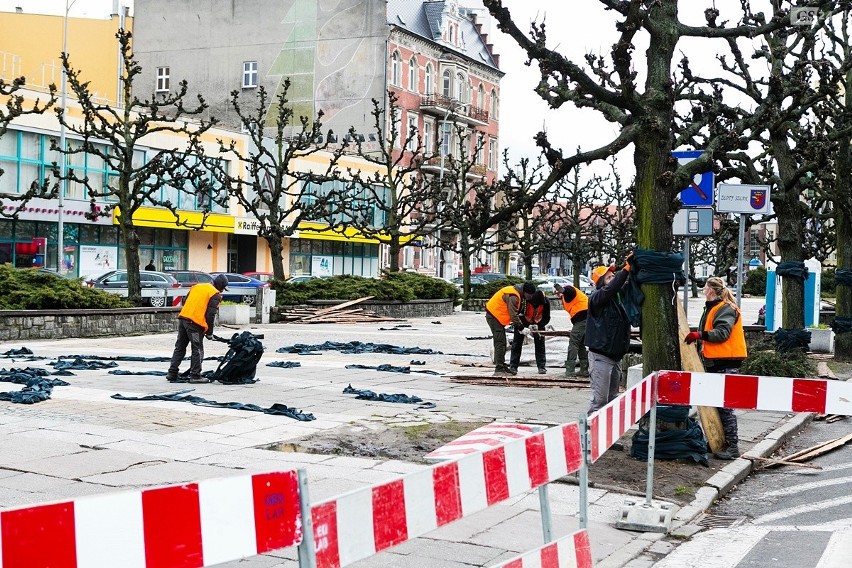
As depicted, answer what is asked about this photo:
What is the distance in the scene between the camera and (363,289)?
36906mm

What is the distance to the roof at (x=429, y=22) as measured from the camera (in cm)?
6731

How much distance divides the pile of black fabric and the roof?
188 feet

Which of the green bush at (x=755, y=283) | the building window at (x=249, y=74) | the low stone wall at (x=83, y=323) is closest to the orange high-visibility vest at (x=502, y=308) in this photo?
the low stone wall at (x=83, y=323)

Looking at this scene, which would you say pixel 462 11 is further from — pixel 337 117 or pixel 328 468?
pixel 328 468

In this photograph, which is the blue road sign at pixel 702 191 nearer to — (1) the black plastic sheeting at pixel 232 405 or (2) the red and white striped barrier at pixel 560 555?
(1) the black plastic sheeting at pixel 232 405

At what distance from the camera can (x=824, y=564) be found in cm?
645

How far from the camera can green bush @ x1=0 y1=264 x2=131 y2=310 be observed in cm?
2369

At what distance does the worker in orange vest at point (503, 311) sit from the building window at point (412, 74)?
52262 millimetres

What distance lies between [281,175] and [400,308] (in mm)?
6083

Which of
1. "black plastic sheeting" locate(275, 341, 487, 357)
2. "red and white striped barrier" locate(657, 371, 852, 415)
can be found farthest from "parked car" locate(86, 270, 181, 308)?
"red and white striped barrier" locate(657, 371, 852, 415)

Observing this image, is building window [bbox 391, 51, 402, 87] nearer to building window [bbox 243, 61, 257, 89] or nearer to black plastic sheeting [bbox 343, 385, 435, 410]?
building window [bbox 243, 61, 257, 89]

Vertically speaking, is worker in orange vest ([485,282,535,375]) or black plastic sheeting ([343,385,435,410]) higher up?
worker in orange vest ([485,282,535,375])

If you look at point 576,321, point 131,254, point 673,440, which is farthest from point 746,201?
point 131,254

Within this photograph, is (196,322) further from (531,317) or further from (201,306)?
(531,317)
